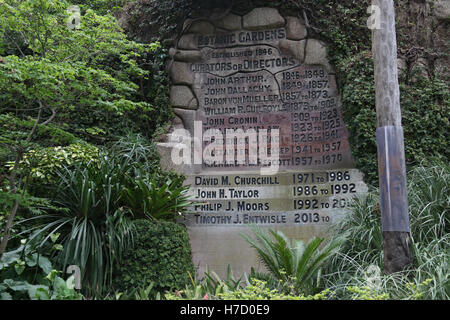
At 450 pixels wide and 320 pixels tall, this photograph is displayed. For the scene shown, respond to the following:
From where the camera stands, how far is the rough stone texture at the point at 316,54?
693 centimetres

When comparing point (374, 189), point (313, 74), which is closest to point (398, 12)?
point (313, 74)

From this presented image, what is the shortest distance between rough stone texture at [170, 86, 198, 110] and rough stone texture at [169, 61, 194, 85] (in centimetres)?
12

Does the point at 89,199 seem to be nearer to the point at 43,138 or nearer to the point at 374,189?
the point at 43,138

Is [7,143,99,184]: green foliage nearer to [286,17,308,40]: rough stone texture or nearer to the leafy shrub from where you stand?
the leafy shrub

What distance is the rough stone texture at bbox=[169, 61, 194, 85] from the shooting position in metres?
7.38

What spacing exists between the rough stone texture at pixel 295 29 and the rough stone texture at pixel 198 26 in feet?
4.34

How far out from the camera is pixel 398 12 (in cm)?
714

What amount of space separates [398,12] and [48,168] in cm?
596

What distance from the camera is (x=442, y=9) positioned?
720 cm

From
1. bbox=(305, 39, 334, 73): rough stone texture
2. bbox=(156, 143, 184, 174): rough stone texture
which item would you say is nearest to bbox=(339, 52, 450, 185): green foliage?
bbox=(305, 39, 334, 73): rough stone texture

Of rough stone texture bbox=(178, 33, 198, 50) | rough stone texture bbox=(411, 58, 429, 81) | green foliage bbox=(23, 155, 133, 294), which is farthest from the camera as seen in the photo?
rough stone texture bbox=(178, 33, 198, 50)

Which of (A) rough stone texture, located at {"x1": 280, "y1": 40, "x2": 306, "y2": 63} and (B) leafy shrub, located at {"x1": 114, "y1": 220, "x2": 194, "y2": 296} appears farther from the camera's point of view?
(A) rough stone texture, located at {"x1": 280, "y1": 40, "x2": 306, "y2": 63}

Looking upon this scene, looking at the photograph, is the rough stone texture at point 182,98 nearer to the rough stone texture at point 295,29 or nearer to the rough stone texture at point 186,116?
the rough stone texture at point 186,116
